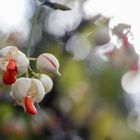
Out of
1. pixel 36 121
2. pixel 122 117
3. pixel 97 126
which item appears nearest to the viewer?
pixel 36 121

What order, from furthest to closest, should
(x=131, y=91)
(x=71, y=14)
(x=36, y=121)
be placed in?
(x=71, y=14) → (x=131, y=91) → (x=36, y=121)

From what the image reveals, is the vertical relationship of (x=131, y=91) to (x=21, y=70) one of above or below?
below

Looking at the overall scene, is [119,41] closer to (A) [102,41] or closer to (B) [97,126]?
(A) [102,41]

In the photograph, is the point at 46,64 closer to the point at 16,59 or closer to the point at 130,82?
the point at 16,59

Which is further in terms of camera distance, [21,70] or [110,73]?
[110,73]

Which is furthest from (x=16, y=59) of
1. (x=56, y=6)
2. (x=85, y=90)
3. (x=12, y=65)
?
(x=85, y=90)

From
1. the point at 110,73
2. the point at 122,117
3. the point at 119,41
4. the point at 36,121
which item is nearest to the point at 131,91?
the point at 122,117

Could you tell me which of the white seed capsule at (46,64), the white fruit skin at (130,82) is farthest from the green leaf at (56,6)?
the white fruit skin at (130,82)
